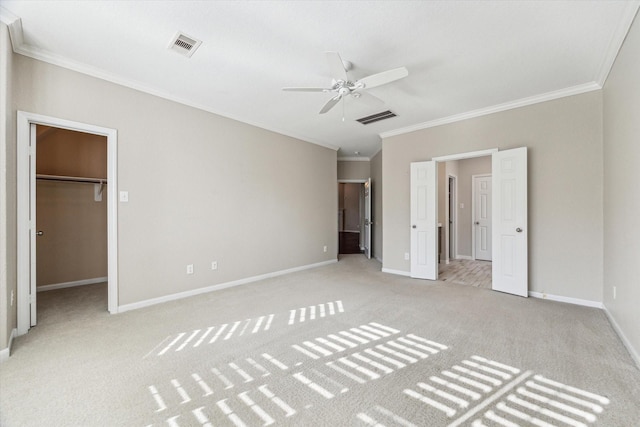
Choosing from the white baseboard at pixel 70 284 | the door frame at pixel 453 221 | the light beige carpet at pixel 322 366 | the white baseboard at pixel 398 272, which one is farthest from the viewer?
the door frame at pixel 453 221

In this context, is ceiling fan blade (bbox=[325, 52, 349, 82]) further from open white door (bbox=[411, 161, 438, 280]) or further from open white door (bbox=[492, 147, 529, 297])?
open white door (bbox=[492, 147, 529, 297])

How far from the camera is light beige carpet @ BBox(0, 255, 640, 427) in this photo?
152 centimetres

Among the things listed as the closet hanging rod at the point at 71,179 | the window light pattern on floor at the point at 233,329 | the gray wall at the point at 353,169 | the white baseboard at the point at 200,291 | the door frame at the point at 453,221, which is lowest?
the window light pattern on floor at the point at 233,329

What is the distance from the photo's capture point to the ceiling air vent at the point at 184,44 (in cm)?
237

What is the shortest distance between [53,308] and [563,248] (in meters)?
6.22

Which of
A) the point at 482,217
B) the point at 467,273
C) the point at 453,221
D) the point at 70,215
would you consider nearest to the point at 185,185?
the point at 70,215

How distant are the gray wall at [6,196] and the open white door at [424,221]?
4800 millimetres

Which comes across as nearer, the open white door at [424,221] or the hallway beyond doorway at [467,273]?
the hallway beyond doorway at [467,273]

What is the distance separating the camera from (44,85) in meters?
2.63

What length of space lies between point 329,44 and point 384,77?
58cm

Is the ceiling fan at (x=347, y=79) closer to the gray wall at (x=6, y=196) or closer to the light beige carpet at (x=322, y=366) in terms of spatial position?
the gray wall at (x=6, y=196)

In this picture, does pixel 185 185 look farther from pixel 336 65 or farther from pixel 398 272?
pixel 398 272

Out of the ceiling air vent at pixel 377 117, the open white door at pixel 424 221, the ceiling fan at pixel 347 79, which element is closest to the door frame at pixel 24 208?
the ceiling fan at pixel 347 79

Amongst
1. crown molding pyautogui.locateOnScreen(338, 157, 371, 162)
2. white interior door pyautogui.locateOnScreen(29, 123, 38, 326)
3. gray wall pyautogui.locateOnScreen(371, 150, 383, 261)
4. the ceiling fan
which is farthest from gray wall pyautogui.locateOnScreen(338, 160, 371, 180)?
white interior door pyautogui.locateOnScreen(29, 123, 38, 326)
